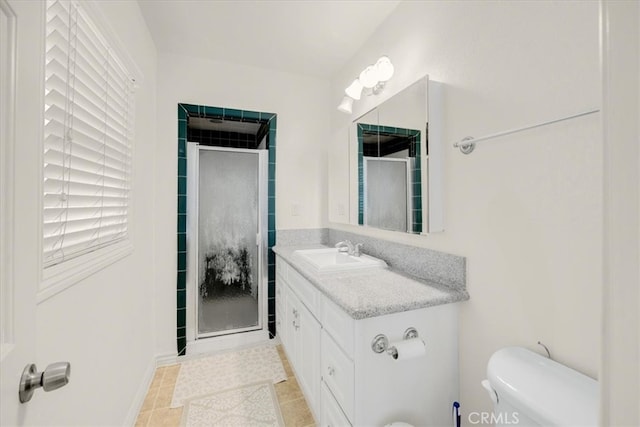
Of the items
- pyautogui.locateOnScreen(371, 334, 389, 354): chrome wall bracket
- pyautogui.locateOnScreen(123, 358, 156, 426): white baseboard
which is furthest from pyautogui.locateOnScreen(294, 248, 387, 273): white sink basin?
pyautogui.locateOnScreen(123, 358, 156, 426): white baseboard

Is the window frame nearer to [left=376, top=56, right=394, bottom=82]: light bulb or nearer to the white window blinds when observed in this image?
the white window blinds

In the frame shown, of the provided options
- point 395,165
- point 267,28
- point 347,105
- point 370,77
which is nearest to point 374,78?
point 370,77

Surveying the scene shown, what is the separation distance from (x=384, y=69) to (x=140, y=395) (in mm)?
2583

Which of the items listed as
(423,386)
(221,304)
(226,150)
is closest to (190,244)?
(221,304)

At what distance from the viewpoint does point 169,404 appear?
177cm

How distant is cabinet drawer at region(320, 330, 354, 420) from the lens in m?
1.12

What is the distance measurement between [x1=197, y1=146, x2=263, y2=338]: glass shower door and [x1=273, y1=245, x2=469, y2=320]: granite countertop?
3.79ft

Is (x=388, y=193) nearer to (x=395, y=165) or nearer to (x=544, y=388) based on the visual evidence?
(x=395, y=165)

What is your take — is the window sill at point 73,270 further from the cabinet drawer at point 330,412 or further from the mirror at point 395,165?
the mirror at point 395,165

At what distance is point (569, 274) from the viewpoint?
0.89 metres

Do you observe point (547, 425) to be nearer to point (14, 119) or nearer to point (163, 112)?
point (14, 119)

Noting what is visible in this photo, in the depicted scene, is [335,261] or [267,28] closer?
[267,28]

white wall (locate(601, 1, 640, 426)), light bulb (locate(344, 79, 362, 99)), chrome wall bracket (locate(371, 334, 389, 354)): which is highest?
light bulb (locate(344, 79, 362, 99))

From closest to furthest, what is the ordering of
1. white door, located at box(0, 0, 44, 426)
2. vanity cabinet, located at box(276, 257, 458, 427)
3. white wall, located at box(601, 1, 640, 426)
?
white wall, located at box(601, 1, 640, 426) → white door, located at box(0, 0, 44, 426) → vanity cabinet, located at box(276, 257, 458, 427)
